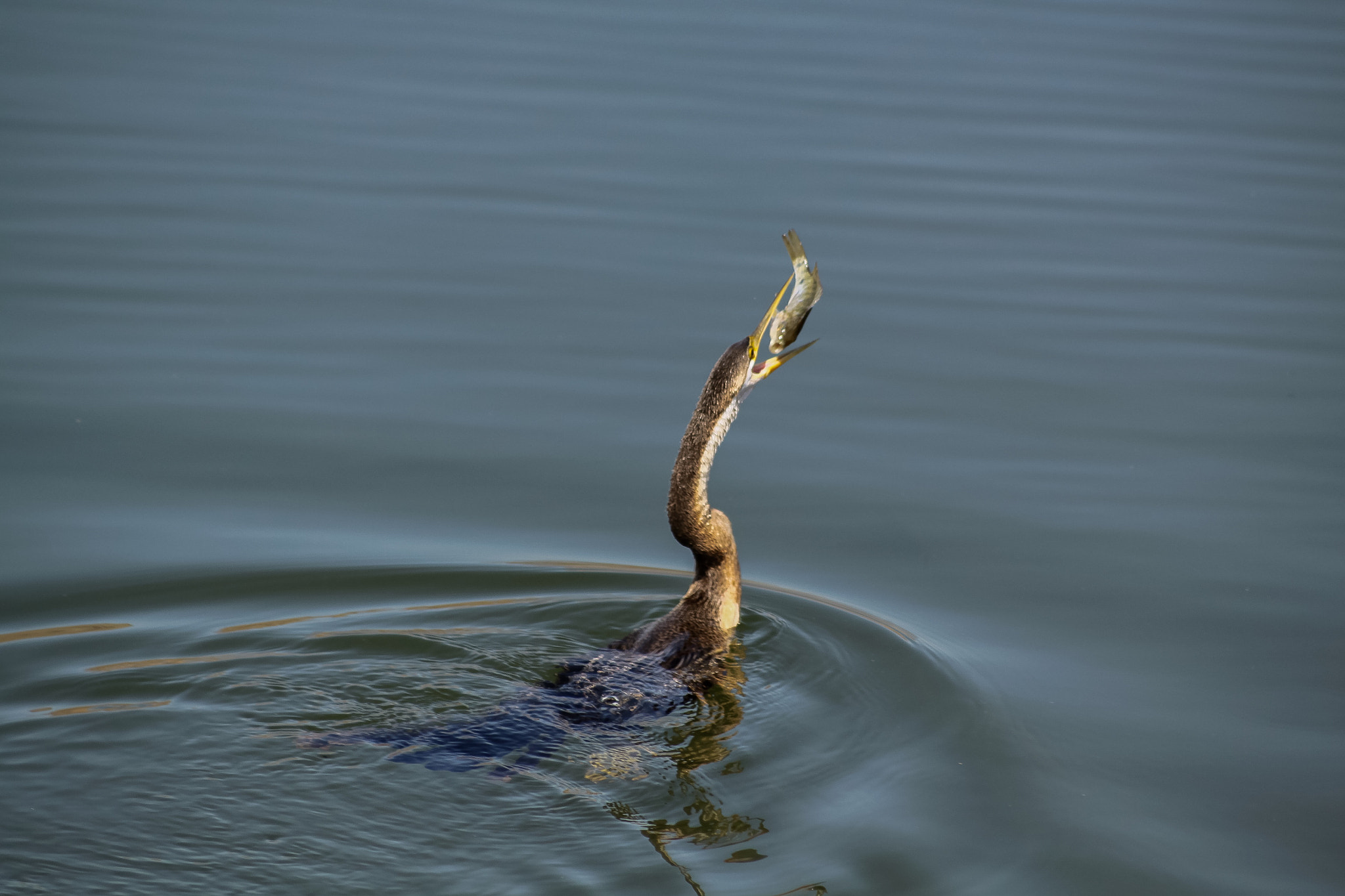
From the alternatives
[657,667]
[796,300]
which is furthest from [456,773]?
[796,300]

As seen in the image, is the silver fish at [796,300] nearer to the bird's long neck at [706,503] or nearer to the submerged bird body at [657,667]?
the submerged bird body at [657,667]

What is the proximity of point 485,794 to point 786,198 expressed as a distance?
6824 mm

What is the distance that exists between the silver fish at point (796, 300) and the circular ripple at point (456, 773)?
1.25m

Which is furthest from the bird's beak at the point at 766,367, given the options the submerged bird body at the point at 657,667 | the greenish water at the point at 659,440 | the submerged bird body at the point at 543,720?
the submerged bird body at the point at 543,720

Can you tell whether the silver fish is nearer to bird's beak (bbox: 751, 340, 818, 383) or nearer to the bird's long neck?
bird's beak (bbox: 751, 340, 818, 383)

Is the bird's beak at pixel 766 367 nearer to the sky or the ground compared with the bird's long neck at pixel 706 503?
nearer to the sky

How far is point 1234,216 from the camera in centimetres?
1132

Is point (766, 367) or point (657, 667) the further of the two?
point (766, 367)

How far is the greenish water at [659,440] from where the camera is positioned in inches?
207

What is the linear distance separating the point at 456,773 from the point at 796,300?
2351 millimetres

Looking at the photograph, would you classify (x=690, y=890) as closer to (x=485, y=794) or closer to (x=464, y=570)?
(x=485, y=794)

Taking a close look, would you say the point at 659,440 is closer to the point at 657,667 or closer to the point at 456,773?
the point at 657,667

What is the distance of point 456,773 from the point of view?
17.6 feet

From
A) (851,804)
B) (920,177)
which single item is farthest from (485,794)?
(920,177)
